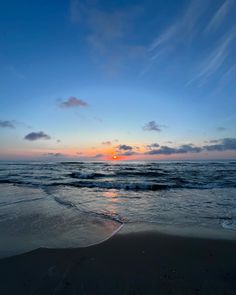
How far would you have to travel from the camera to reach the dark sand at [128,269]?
3236mm

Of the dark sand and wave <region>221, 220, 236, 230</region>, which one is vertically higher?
the dark sand

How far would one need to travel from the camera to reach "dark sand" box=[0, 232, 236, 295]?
10.6ft

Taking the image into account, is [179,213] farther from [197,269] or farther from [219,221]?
[197,269]

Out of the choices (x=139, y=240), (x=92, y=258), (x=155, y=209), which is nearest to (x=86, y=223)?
(x=139, y=240)

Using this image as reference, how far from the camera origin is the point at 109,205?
9.48 meters

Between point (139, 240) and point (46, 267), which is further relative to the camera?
point (139, 240)

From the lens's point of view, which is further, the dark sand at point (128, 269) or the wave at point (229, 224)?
the wave at point (229, 224)

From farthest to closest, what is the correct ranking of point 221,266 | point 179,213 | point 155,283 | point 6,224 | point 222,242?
point 179,213 < point 6,224 < point 222,242 < point 221,266 < point 155,283

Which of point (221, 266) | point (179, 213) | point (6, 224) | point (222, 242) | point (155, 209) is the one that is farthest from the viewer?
point (155, 209)

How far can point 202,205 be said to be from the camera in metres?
9.15

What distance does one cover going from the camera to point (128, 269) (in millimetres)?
3789

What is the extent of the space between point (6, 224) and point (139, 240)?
3901 mm

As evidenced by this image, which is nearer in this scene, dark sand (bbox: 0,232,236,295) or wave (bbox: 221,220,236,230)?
dark sand (bbox: 0,232,236,295)

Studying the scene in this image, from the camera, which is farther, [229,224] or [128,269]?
[229,224]
